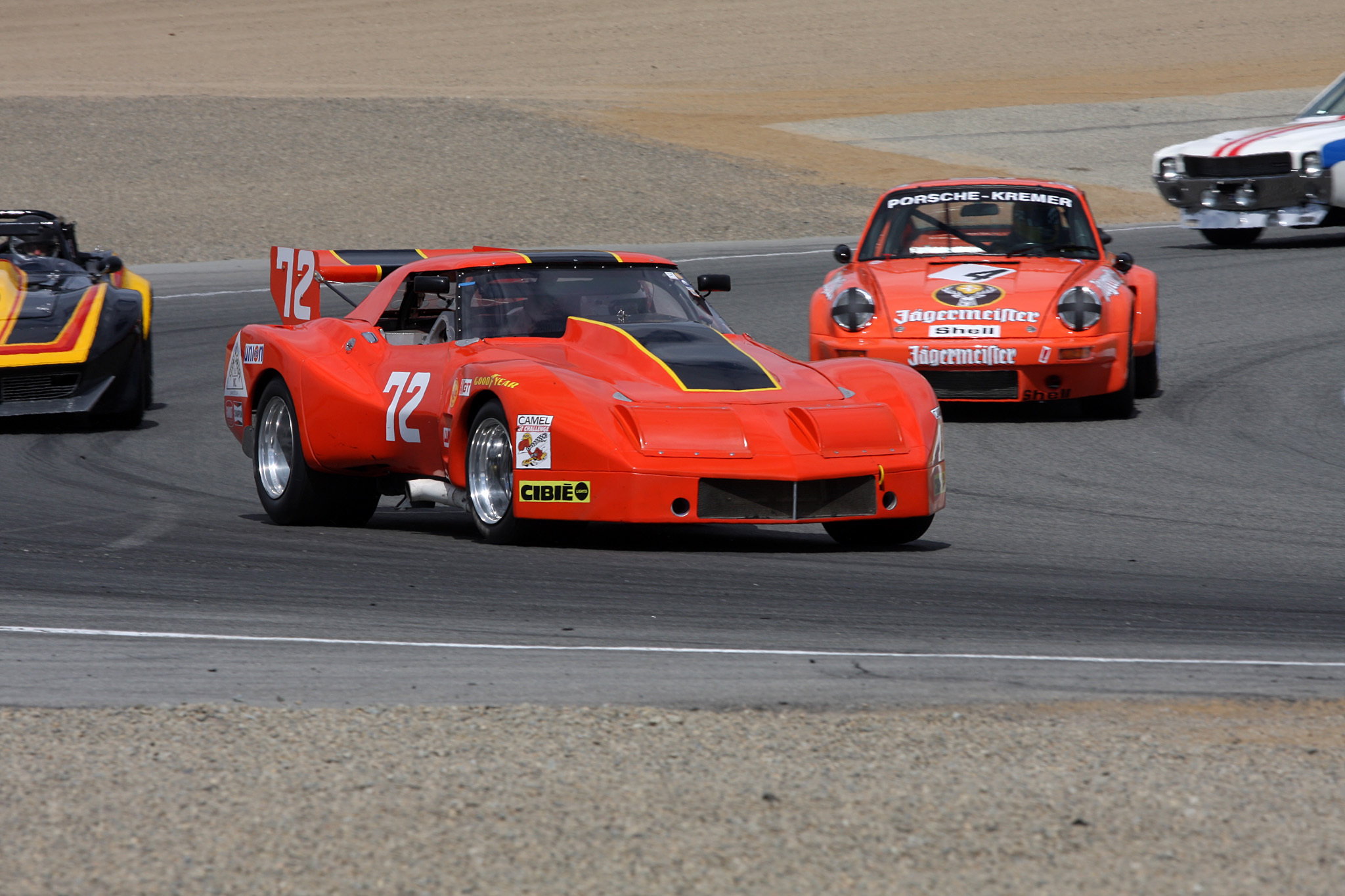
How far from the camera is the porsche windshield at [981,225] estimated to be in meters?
11.8

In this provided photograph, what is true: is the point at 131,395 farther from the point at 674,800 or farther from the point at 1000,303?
the point at 674,800

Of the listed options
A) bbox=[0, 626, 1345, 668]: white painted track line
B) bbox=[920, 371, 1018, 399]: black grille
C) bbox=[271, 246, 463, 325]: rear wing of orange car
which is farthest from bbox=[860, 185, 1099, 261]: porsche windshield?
bbox=[0, 626, 1345, 668]: white painted track line

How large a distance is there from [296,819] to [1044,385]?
7602mm

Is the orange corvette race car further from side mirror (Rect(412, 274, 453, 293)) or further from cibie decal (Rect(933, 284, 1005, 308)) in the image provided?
side mirror (Rect(412, 274, 453, 293))

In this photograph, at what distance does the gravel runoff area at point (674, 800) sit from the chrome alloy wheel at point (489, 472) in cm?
257

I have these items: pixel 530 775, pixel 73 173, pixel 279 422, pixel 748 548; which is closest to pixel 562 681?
pixel 530 775

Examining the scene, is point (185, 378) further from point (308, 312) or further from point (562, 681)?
point (562, 681)

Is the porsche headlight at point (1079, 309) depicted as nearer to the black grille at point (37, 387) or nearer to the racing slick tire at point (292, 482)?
the racing slick tire at point (292, 482)

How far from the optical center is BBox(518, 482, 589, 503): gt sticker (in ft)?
23.0

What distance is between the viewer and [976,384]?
1083 cm

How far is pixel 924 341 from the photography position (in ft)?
35.3

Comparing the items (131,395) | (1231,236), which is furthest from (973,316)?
(1231,236)

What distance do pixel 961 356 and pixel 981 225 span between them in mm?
1553

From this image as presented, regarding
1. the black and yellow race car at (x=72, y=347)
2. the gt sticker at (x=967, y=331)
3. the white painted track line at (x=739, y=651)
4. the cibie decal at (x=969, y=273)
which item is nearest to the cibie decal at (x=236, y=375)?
the black and yellow race car at (x=72, y=347)
